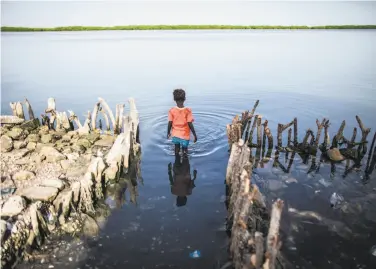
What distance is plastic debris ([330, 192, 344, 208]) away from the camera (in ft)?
26.3

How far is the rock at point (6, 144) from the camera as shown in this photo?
943 centimetres

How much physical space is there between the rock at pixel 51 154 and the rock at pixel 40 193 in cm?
171

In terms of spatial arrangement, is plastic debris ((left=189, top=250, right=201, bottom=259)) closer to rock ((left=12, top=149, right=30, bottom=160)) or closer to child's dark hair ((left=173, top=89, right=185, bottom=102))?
child's dark hair ((left=173, top=89, right=185, bottom=102))

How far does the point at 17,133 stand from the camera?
1042 centimetres

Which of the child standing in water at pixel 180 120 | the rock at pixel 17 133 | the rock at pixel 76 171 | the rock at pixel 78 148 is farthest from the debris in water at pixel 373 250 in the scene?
Result: the rock at pixel 17 133

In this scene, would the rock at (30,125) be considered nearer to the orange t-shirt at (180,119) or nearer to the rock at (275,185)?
the orange t-shirt at (180,119)

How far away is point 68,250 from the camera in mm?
6250

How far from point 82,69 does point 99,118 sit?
18.2 m

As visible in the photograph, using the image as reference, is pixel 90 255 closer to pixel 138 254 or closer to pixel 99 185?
pixel 138 254

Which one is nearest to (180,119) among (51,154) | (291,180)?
(291,180)

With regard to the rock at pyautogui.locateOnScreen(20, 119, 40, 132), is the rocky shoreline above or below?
below

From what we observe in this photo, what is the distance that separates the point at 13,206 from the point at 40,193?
0.76m

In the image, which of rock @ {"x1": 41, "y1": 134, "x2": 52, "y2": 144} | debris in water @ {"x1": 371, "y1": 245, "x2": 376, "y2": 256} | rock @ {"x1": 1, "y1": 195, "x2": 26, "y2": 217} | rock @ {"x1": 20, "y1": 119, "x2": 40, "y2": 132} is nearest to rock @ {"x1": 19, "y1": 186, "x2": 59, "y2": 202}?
rock @ {"x1": 1, "y1": 195, "x2": 26, "y2": 217}

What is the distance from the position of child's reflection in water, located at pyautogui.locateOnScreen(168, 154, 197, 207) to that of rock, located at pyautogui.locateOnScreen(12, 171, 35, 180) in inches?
152
